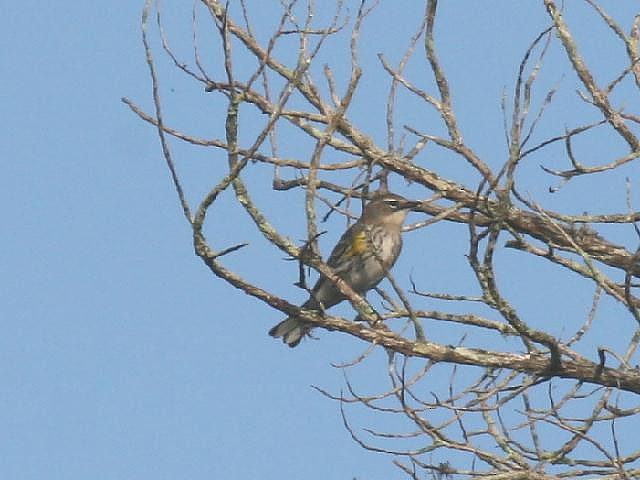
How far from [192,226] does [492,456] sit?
2.28m

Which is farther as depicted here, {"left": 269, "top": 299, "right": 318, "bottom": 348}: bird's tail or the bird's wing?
the bird's wing

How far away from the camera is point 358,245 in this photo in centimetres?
1195

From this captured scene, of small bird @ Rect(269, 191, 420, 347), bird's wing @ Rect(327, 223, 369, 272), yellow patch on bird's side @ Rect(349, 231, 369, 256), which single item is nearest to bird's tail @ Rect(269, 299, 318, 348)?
small bird @ Rect(269, 191, 420, 347)

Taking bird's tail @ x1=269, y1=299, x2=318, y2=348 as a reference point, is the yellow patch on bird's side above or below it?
above

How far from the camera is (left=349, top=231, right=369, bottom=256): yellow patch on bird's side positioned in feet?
38.7

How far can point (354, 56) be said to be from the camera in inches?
300

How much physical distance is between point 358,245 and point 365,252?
20 centimetres

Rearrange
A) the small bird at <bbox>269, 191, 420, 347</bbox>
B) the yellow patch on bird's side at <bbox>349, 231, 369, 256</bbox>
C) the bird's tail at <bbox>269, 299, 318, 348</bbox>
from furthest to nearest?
the yellow patch on bird's side at <bbox>349, 231, 369, 256</bbox> → the bird's tail at <bbox>269, 299, 318, 348</bbox> → the small bird at <bbox>269, 191, 420, 347</bbox>

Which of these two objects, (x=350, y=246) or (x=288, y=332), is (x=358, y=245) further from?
(x=288, y=332)

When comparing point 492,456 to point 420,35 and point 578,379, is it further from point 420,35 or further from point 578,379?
point 420,35

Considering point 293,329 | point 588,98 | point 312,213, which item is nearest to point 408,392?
point 312,213

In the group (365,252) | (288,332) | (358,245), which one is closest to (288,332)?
(288,332)

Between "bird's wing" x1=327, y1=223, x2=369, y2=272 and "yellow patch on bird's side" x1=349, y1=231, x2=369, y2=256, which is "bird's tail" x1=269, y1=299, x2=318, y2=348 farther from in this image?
"yellow patch on bird's side" x1=349, y1=231, x2=369, y2=256

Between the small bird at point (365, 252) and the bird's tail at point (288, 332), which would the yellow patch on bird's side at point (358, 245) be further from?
the bird's tail at point (288, 332)
